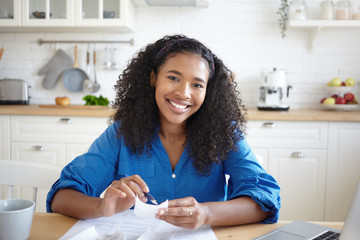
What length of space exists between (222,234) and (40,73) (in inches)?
118

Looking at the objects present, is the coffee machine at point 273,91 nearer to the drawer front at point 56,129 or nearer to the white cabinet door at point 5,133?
the drawer front at point 56,129

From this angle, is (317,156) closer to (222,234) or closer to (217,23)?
(217,23)

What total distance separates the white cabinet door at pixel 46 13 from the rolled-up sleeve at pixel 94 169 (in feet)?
6.61

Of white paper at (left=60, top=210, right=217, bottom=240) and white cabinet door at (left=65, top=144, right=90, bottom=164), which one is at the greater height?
white paper at (left=60, top=210, right=217, bottom=240)

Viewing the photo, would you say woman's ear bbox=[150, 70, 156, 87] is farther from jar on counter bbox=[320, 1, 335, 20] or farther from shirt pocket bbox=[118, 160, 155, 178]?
jar on counter bbox=[320, 1, 335, 20]

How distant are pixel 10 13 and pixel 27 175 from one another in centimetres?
239

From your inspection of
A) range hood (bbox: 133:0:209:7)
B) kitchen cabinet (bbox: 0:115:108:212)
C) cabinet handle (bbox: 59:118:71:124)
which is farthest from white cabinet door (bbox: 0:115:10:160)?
Result: range hood (bbox: 133:0:209:7)

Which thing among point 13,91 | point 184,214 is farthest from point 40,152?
point 184,214

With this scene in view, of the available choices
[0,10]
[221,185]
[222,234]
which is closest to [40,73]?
[0,10]

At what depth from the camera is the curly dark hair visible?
1273mm

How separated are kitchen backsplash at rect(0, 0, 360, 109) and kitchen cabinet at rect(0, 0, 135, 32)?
322 mm

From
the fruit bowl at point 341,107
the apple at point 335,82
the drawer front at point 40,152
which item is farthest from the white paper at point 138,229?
the apple at point 335,82

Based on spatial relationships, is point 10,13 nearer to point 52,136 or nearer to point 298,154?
point 52,136

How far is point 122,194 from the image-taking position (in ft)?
2.90
